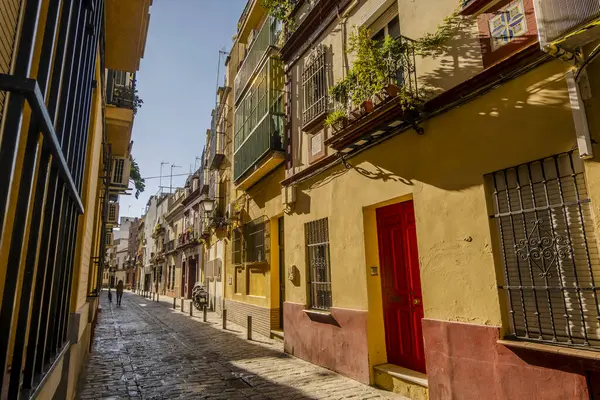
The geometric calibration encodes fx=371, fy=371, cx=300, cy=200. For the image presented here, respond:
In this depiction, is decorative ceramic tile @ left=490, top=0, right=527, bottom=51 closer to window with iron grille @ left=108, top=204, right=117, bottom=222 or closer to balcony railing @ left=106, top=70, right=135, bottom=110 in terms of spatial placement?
balcony railing @ left=106, top=70, right=135, bottom=110

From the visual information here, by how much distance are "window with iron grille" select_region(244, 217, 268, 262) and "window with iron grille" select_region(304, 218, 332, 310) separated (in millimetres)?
3368

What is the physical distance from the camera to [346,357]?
6.51 m

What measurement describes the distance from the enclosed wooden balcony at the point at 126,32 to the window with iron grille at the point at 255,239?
5.74m

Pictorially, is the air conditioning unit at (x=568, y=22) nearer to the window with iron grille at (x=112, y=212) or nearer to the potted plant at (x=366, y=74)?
the potted plant at (x=366, y=74)

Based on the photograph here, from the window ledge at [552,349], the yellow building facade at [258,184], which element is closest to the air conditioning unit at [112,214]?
the yellow building facade at [258,184]

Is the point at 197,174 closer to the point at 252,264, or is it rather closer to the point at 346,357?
the point at 252,264

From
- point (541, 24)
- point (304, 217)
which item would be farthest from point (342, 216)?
point (541, 24)

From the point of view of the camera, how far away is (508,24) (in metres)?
4.46

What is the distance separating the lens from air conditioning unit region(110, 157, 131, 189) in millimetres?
13534

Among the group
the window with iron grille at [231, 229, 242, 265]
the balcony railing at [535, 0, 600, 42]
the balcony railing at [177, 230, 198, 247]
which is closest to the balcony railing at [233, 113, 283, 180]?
the window with iron grille at [231, 229, 242, 265]

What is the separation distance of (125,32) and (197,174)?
20114 mm

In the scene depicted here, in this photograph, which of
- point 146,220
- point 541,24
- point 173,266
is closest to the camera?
point 541,24

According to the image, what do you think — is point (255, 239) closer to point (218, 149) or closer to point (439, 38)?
point (218, 149)

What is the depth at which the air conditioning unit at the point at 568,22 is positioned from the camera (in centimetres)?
320
